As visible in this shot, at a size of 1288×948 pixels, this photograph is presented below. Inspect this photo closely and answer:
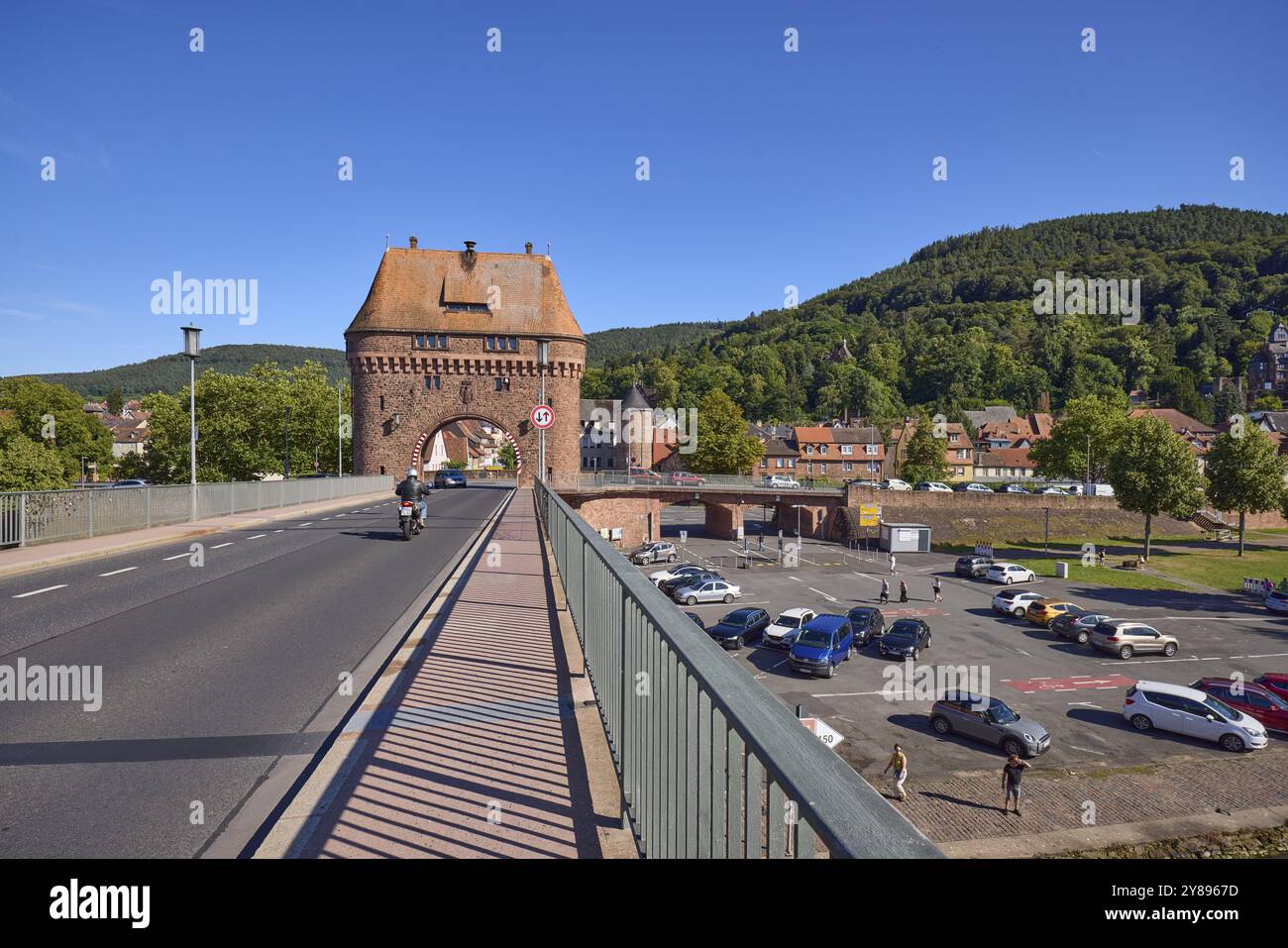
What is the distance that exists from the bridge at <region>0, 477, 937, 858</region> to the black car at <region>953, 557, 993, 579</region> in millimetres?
50792

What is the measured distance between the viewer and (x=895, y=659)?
31.5 meters

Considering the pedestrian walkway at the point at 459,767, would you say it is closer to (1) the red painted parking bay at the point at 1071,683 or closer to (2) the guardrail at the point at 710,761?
(2) the guardrail at the point at 710,761

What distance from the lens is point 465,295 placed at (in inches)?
2240

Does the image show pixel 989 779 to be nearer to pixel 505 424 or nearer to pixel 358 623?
pixel 358 623

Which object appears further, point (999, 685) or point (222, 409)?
point (222, 409)

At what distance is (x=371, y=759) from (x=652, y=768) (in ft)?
6.73

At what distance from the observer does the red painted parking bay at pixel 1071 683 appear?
28516mm

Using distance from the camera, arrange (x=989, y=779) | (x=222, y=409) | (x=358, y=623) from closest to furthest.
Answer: (x=358, y=623) < (x=989, y=779) < (x=222, y=409)

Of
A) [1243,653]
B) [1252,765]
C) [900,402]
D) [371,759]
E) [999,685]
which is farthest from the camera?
[900,402]

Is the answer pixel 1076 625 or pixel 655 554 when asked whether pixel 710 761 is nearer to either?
pixel 1076 625

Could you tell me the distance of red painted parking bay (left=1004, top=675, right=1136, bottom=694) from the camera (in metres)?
28.5

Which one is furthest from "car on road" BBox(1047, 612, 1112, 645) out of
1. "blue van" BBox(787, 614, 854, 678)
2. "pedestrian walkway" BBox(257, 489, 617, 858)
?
"pedestrian walkway" BBox(257, 489, 617, 858)

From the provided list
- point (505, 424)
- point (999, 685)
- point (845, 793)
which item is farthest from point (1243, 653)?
point (505, 424)

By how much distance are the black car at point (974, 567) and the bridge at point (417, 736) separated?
5079cm
